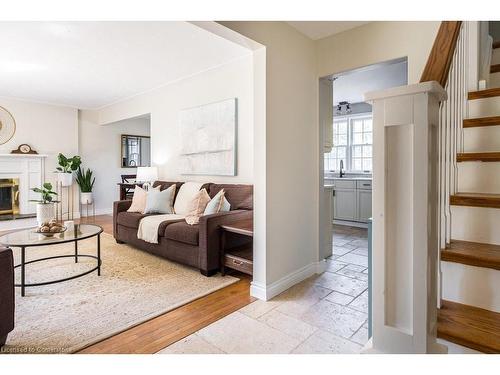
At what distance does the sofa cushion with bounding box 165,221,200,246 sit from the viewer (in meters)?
2.97

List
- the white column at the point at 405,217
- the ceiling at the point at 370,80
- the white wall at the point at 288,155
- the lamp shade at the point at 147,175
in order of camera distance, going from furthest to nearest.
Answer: the lamp shade at the point at 147,175, the ceiling at the point at 370,80, the white wall at the point at 288,155, the white column at the point at 405,217

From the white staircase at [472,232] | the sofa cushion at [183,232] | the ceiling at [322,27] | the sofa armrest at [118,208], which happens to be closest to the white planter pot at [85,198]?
the sofa armrest at [118,208]

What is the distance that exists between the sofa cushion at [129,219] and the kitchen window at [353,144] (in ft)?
13.2

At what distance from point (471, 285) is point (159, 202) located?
3.45 meters

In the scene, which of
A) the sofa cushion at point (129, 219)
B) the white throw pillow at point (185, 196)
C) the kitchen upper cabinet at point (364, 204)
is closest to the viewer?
the sofa cushion at point (129, 219)

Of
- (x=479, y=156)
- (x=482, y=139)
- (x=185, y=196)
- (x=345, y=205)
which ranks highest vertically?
(x=482, y=139)

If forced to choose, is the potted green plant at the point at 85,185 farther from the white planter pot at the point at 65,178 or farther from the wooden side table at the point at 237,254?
the wooden side table at the point at 237,254

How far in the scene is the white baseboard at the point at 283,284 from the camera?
7.98 ft

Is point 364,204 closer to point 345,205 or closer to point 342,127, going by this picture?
point 345,205

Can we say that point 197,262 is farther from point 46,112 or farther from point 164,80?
point 46,112

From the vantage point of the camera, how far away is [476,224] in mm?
1389

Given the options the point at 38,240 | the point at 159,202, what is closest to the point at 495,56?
the point at 159,202
